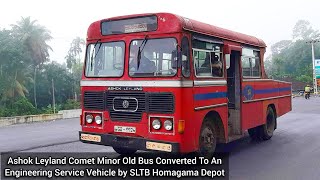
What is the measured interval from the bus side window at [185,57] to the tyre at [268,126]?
15.2 feet

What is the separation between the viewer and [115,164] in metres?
7.29

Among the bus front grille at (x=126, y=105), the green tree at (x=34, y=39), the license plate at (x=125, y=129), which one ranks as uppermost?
the green tree at (x=34, y=39)

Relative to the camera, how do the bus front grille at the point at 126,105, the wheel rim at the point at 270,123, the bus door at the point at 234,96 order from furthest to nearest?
the wheel rim at the point at 270,123 < the bus door at the point at 234,96 < the bus front grille at the point at 126,105

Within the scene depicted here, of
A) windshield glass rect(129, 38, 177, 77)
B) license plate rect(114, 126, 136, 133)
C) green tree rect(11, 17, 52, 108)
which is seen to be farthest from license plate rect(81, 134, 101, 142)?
green tree rect(11, 17, 52, 108)

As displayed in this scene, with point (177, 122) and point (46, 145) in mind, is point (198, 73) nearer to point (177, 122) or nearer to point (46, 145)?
point (177, 122)

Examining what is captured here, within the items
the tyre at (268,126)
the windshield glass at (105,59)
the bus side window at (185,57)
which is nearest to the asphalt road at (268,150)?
the tyre at (268,126)

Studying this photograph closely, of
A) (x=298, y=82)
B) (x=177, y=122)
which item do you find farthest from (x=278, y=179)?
(x=298, y=82)

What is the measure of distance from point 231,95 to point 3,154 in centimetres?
558

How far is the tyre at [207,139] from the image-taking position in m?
6.95

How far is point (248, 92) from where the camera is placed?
8.86 metres

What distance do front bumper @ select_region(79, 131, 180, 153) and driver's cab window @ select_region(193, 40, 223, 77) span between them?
1.44 m

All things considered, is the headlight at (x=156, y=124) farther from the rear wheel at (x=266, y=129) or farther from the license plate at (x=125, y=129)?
the rear wheel at (x=266, y=129)

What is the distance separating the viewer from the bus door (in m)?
8.51

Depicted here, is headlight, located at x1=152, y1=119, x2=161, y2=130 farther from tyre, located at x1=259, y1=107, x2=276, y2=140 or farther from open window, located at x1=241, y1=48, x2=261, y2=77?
tyre, located at x1=259, y1=107, x2=276, y2=140
